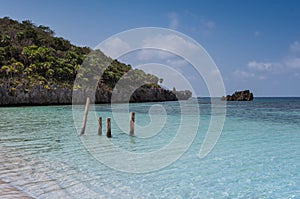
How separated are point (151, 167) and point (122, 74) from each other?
84.2m

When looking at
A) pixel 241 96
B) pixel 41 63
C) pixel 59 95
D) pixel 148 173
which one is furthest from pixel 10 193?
pixel 241 96

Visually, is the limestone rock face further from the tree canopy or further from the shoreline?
the shoreline

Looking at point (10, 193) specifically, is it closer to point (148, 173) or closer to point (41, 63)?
point (148, 173)

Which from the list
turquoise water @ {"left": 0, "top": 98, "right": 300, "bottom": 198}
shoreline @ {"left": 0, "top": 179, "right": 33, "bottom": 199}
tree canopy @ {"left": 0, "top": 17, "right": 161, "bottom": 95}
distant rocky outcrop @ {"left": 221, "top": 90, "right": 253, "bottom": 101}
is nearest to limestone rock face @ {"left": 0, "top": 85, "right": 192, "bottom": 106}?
tree canopy @ {"left": 0, "top": 17, "right": 161, "bottom": 95}

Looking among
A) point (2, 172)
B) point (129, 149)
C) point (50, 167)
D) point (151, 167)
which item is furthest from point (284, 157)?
point (2, 172)

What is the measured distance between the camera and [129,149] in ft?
42.6

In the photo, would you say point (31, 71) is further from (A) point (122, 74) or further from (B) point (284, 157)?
(B) point (284, 157)

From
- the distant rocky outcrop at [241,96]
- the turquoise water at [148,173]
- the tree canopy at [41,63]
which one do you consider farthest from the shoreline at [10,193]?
the distant rocky outcrop at [241,96]

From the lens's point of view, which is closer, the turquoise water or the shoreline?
the shoreline

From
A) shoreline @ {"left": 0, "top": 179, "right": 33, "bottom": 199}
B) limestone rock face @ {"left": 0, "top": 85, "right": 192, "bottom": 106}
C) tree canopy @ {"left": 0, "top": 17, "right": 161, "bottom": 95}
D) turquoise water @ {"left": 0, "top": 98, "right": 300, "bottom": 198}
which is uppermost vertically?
tree canopy @ {"left": 0, "top": 17, "right": 161, "bottom": 95}

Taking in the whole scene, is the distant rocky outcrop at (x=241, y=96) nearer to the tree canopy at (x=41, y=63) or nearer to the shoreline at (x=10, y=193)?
the tree canopy at (x=41, y=63)

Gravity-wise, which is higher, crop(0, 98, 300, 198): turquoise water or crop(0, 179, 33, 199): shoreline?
crop(0, 179, 33, 199): shoreline

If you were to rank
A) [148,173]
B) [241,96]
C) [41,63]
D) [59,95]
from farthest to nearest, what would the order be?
[241,96]
[41,63]
[59,95]
[148,173]

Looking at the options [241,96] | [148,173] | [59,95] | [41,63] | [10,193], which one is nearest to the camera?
[10,193]
